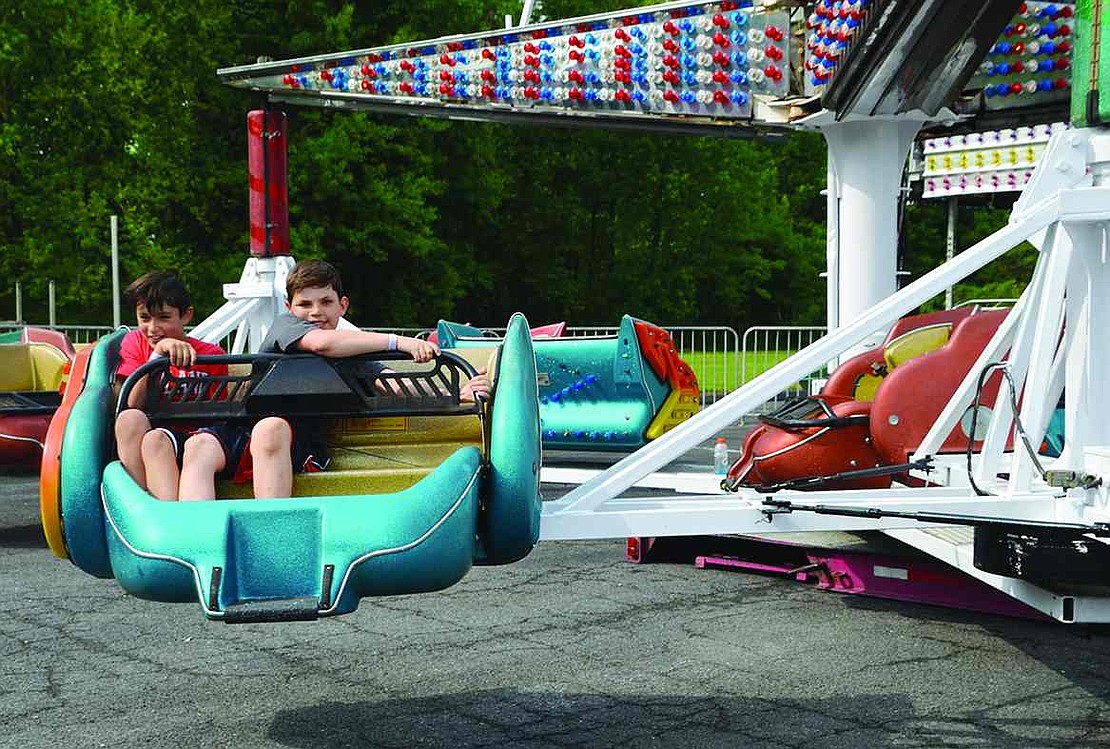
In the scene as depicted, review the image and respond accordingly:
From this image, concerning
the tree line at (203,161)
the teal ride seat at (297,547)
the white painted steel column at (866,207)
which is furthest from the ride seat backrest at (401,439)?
the tree line at (203,161)

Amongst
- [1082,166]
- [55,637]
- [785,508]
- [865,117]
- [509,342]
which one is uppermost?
[865,117]

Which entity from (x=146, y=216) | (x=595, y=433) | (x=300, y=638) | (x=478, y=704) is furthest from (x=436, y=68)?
(x=146, y=216)

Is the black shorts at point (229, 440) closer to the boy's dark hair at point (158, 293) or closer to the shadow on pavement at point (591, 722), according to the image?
the boy's dark hair at point (158, 293)

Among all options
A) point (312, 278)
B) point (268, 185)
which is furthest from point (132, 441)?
point (268, 185)

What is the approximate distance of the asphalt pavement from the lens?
4152 mm

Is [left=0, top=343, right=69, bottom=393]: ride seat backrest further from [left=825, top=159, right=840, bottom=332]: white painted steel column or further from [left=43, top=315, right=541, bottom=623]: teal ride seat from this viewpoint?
[left=825, top=159, right=840, bottom=332]: white painted steel column

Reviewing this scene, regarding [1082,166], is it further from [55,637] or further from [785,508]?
[55,637]

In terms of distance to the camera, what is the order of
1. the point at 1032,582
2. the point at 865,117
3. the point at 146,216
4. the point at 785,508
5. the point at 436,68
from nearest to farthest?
1. the point at 785,508
2. the point at 1032,582
3. the point at 865,117
4. the point at 436,68
5. the point at 146,216

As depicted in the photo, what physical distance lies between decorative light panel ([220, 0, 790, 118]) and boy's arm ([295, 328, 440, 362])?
687 cm

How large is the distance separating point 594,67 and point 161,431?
25.2ft

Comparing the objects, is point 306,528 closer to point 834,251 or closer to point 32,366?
point 32,366

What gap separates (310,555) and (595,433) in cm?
687

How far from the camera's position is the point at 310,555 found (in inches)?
135

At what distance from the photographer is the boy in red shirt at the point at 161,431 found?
378cm
